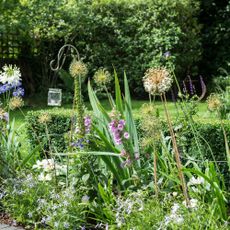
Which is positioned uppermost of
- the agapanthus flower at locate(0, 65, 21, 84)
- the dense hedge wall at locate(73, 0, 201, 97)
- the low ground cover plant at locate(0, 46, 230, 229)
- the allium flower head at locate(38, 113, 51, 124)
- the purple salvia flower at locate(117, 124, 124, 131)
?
the dense hedge wall at locate(73, 0, 201, 97)

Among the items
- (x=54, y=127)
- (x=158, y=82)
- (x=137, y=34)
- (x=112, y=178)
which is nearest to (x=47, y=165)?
(x=112, y=178)

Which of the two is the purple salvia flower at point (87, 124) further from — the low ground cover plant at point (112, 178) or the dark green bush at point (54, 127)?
the dark green bush at point (54, 127)

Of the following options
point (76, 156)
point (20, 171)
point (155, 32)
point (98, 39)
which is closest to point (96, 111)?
point (76, 156)

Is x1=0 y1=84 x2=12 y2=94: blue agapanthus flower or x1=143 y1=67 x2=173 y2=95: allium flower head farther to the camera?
x1=0 y1=84 x2=12 y2=94: blue agapanthus flower

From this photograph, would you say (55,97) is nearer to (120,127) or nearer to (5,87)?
(5,87)

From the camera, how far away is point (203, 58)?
14305 mm

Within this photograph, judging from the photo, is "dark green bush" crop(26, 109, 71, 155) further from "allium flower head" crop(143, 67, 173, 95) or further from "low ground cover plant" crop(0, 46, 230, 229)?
"allium flower head" crop(143, 67, 173, 95)

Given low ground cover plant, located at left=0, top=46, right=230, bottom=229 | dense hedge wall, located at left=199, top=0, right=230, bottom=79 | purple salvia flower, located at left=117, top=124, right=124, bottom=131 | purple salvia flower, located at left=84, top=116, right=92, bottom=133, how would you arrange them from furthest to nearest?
dense hedge wall, located at left=199, top=0, right=230, bottom=79
purple salvia flower, located at left=84, top=116, right=92, bottom=133
purple salvia flower, located at left=117, top=124, right=124, bottom=131
low ground cover plant, located at left=0, top=46, right=230, bottom=229

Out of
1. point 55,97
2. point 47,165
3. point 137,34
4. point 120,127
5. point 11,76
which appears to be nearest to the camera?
point 120,127

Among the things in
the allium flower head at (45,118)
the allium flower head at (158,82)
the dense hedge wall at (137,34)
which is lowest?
the allium flower head at (45,118)

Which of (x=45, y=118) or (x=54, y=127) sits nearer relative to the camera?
(x=45, y=118)

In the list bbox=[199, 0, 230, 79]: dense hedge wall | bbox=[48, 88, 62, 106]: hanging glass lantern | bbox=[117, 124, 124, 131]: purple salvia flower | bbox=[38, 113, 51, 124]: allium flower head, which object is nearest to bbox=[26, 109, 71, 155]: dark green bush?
bbox=[48, 88, 62, 106]: hanging glass lantern

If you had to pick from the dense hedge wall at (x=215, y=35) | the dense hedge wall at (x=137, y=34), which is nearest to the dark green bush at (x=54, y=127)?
the dense hedge wall at (x=137, y=34)

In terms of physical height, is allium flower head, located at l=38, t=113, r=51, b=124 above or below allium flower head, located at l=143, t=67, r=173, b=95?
below
